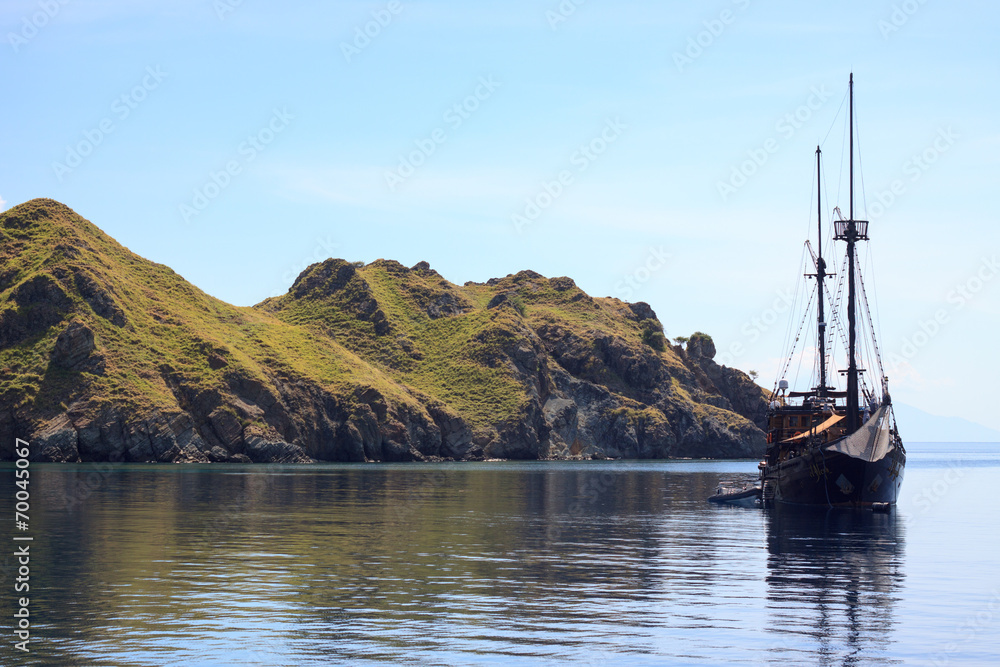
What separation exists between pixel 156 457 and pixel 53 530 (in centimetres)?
13979

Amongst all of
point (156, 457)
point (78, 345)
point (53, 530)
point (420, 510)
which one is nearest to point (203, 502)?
point (420, 510)

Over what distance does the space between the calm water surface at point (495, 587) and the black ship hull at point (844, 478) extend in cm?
756

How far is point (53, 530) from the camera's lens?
171 ft

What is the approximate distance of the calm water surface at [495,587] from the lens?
25.8 metres

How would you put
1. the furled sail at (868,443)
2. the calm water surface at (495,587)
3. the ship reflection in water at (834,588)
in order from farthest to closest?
the furled sail at (868,443)
the ship reflection in water at (834,588)
the calm water surface at (495,587)

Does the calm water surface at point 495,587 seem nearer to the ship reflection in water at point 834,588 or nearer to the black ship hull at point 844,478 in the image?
the ship reflection in water at point 834,588

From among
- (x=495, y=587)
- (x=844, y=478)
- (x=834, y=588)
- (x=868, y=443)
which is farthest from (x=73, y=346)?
(x=834, y=588)

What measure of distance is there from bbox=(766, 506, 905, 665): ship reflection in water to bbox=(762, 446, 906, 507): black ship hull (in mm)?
10093

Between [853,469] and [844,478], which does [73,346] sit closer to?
[844,478]

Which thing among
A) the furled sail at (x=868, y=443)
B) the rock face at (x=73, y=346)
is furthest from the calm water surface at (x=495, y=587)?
the rock face at (x=73, y=346)

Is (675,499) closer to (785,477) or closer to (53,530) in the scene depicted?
(785,477)

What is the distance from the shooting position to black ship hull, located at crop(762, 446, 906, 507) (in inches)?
3130

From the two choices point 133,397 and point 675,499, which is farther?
point 133,397

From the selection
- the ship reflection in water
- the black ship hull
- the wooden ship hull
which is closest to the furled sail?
the wooden ship hull
